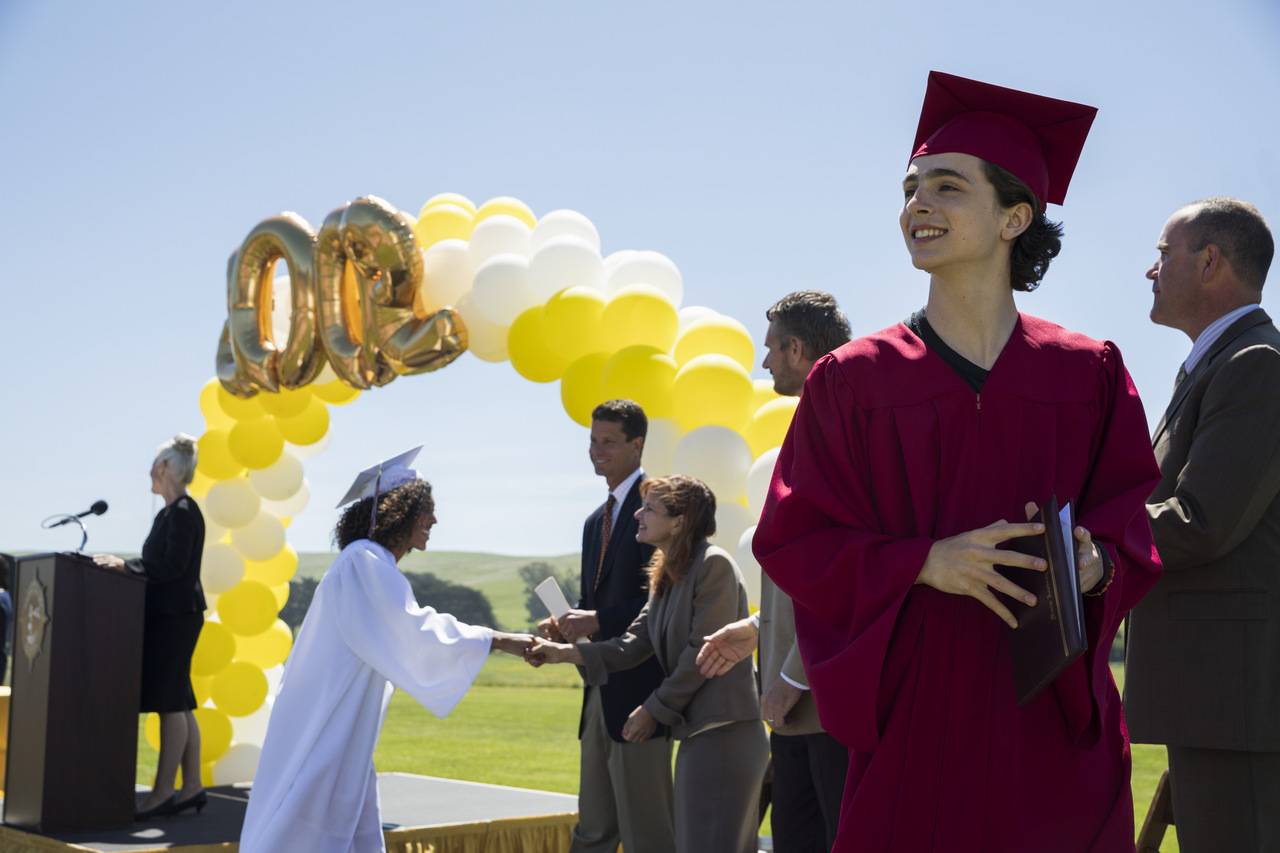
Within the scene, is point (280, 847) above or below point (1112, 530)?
below

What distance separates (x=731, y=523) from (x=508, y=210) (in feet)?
8.41

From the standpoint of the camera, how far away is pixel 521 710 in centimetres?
2147

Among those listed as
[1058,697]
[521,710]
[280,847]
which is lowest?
[521,710]

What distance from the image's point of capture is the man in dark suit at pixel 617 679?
5.12m

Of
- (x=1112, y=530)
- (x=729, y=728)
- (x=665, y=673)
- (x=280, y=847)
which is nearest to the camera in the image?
(x=1112, y=530)

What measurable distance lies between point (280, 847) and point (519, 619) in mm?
32310

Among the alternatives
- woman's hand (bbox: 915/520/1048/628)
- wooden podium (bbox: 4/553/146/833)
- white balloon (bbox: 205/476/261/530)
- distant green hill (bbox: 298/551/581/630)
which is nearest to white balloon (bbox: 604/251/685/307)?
wooden podium (bbox: 4/553/146/833)

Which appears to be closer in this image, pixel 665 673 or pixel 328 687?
pixel 328 687

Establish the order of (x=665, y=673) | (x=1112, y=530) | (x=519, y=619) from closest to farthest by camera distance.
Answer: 1. (x=1112, y=530)
2. (x=665, y=673)
3. (x=519, y=619)

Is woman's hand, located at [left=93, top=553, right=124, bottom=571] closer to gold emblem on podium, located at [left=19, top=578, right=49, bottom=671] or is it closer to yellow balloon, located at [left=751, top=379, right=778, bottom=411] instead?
gold emblem on podium, located at [left=19, top=578, right=49, bottom=671]

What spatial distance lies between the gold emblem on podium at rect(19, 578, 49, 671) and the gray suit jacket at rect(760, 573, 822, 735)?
451 centimetres

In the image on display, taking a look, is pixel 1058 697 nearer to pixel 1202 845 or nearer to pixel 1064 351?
pixel 1064 351

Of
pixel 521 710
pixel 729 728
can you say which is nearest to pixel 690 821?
pixel 729 728

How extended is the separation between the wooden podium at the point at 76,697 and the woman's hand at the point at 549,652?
3245 mm
